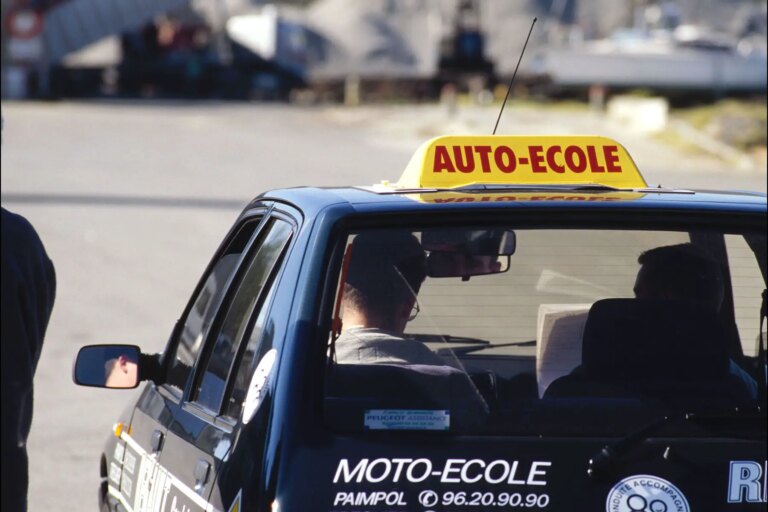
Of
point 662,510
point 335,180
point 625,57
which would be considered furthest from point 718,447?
point 625,57

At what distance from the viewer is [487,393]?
3143 mm

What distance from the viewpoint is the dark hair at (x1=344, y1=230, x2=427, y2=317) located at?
10.5 ft

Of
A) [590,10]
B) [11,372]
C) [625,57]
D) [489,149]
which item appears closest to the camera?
[11,372]

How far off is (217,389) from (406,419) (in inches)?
29.8

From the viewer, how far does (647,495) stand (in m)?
2.84

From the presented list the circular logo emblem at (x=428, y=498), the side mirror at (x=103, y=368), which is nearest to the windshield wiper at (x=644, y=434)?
the circular logo emblem at (x=428, y=498)

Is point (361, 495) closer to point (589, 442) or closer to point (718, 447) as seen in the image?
point (589, 442)

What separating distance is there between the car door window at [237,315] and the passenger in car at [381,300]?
0.67 ft

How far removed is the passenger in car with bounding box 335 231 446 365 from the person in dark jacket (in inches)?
27.0

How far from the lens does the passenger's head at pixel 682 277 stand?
3490mm

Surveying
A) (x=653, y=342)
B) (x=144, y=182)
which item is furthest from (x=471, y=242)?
(x=144, y=182)

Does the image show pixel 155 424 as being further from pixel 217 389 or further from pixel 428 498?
pixel 428 498

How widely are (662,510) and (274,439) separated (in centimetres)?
80

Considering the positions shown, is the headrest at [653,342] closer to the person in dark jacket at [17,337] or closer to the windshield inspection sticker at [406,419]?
the windshield inspection sticker at [406,419]
